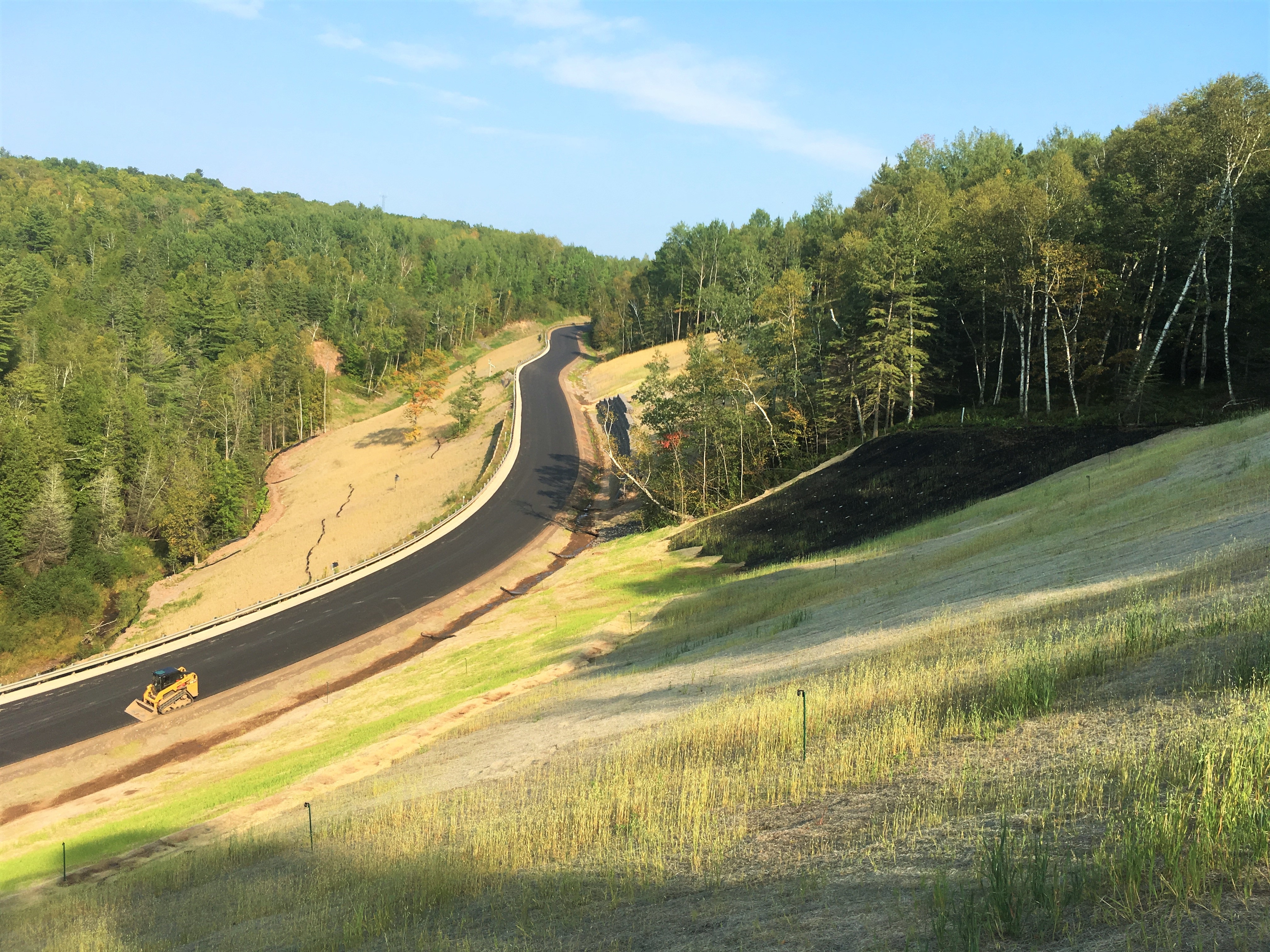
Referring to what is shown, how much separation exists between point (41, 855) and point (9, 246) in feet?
525

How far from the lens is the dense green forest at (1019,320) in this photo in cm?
4078

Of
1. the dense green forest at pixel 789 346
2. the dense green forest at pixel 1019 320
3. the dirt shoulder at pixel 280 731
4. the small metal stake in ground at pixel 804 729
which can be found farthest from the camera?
the dense green forest at pixel 789 346

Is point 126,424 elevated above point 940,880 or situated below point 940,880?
above

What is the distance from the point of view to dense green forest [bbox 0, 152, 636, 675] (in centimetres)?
6450

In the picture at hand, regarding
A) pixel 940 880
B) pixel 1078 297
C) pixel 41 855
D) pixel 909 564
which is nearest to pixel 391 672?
pixel 41 855

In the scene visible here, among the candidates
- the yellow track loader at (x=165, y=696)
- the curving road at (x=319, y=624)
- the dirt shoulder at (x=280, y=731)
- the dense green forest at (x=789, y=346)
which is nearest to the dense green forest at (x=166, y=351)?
the dense green forest at (x=789, y=346)

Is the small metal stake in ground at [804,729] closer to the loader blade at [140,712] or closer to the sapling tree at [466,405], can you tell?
the loader blade at [140,712]

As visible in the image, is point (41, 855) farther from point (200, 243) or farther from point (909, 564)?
point (200, 243)

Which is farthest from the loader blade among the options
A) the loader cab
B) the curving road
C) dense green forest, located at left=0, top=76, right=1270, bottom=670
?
dense green forest, located at left=0, top=76, right=1270, bottom=670

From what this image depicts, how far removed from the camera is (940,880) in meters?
6.52

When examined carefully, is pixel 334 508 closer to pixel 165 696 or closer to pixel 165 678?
pixel 165 678

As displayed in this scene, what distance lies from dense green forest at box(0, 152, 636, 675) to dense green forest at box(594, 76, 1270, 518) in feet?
134

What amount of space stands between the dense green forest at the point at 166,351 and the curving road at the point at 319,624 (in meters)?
18.0

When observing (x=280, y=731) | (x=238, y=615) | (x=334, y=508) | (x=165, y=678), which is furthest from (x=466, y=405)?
(x=280, y=731)
